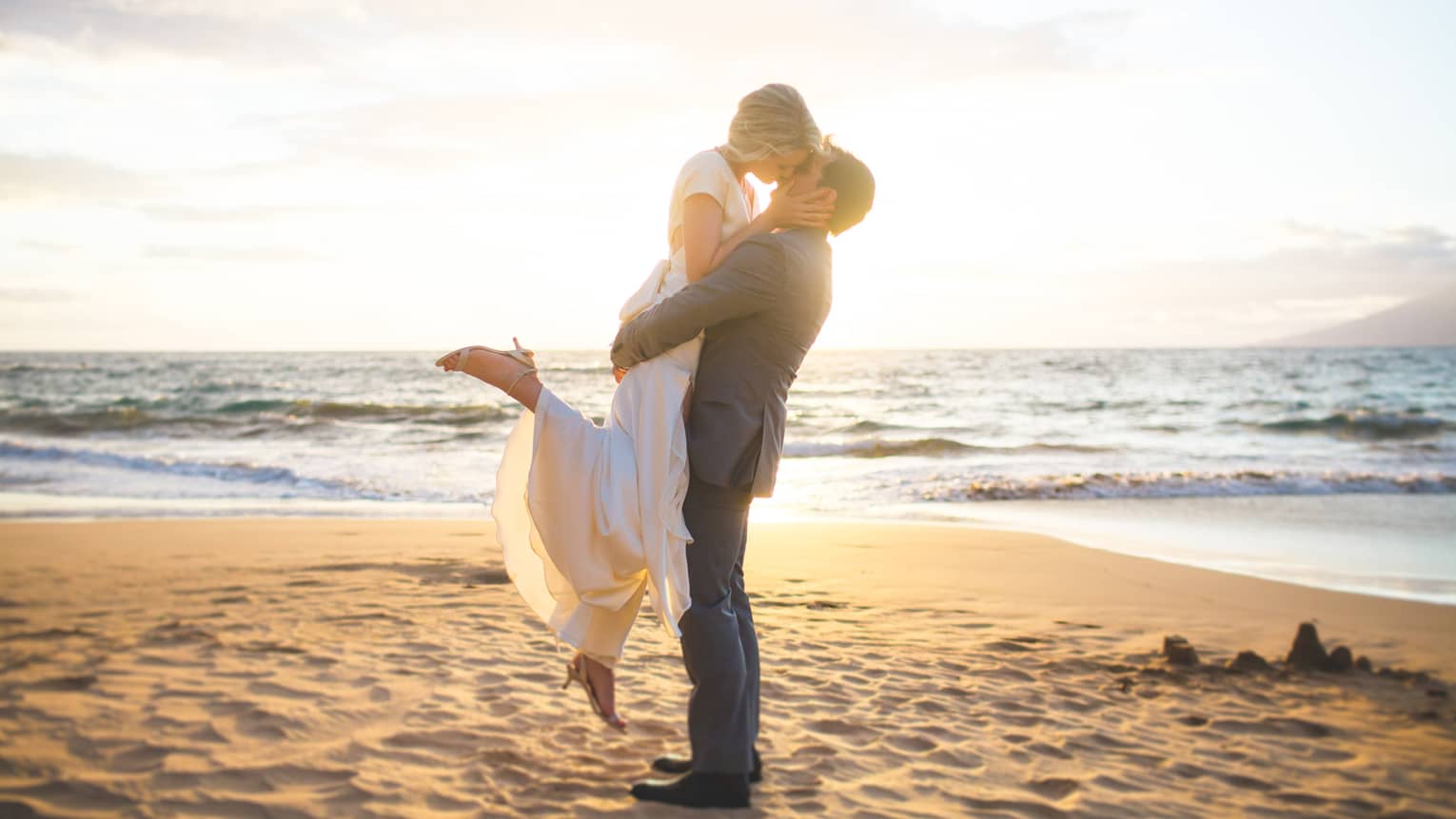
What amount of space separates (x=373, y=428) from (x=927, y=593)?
654 inches

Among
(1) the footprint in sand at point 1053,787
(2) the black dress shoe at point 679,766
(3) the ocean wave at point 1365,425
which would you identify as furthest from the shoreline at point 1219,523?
(3) the ocean wave at point 1365,425

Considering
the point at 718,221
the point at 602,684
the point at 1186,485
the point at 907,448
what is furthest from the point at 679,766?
the point at 907,448

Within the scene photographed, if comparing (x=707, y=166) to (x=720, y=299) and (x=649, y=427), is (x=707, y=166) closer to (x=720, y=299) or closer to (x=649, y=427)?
(x=720, y=299)

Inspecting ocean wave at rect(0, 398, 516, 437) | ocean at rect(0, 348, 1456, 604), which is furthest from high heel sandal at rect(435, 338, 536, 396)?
ocean wave at rect(0, 398, 516, 437)

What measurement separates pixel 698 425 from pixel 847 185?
0.76 m

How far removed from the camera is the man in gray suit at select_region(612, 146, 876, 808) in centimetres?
249

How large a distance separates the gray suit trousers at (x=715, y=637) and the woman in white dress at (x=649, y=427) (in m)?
0.08

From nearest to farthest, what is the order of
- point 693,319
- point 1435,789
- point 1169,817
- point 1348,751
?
1. point 693,319
2. point 1169,817
3. point 1435,789
4. point 1348,751

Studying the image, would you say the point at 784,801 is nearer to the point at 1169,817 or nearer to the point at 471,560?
the point at 1169,817

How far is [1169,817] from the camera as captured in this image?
107 inches

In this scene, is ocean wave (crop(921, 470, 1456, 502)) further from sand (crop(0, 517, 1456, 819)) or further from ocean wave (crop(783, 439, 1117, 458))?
sand (crop(0, 517, 1456, 819))

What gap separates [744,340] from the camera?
2.58 meters

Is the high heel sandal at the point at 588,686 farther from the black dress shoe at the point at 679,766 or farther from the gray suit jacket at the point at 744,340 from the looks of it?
the gray suit jacket at the point at 744,340

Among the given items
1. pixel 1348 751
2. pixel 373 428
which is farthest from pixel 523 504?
pixel 373 428
